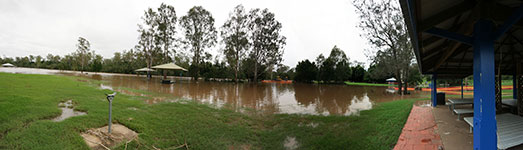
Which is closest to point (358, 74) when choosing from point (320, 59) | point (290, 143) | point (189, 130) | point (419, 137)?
point (320, 59)

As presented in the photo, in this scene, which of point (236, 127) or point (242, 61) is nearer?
point (236, 127)

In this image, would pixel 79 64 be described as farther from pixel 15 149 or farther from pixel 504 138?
pixel 504 138

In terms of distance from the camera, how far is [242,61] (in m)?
24.2

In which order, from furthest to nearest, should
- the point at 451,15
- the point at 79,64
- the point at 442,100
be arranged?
1. the point at 79,64
2. the point at 442,100
3. the point at 451,15

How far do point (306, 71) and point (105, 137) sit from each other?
2610 centimetres

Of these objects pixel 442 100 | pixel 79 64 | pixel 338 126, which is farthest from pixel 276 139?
pixel 79 64

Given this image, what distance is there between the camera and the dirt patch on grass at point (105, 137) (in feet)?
9.49

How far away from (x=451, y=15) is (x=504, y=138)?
73.5 inches

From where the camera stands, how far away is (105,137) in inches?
123

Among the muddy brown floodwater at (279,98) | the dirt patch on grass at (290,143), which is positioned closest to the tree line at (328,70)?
the muddy brown floodwater at (279,98)

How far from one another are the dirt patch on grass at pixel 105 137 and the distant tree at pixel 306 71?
25478mm

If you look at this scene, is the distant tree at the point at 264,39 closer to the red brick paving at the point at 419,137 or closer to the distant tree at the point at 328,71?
the distant tree at the point at 328,71

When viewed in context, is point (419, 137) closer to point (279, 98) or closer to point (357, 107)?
point (357, 107)

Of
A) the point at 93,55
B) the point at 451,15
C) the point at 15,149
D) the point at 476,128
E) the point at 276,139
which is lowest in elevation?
the point at 276,139
